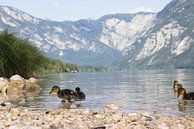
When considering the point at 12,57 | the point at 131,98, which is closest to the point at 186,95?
the point at 131,98

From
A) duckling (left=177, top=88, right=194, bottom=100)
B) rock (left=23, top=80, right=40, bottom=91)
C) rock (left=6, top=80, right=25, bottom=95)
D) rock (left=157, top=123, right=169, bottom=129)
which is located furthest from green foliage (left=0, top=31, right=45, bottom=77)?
rock (left=157, top=123, right=169, bottom=129)

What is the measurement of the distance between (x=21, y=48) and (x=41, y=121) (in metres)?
39.0

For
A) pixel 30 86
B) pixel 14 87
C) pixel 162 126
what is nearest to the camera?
pixel 162 126

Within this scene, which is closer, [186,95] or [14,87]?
[186,95]

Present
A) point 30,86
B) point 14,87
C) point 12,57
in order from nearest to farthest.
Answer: point 14,87 → point 30,86 → point 12,57

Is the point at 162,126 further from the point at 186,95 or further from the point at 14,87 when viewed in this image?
the point at 14,87

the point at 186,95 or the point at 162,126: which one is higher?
the point at 186,95

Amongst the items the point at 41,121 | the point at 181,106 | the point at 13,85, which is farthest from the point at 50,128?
the point at 13,85

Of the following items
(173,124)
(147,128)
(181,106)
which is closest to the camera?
(147,128)

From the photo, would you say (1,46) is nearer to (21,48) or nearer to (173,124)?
(21,48)

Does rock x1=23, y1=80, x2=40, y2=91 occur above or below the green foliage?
below

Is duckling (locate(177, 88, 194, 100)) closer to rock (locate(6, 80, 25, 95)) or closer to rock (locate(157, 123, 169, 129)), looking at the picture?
rock (locate(157, 123, 169, 129))

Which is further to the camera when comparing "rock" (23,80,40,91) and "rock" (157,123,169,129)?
"rock" (23,80,40,91)

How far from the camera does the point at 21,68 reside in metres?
54.5
